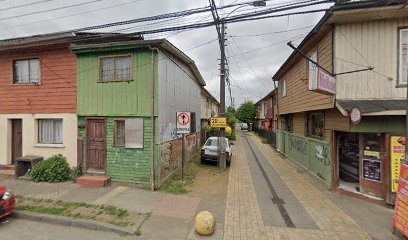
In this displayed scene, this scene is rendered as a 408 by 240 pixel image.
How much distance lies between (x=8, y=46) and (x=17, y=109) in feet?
9.07

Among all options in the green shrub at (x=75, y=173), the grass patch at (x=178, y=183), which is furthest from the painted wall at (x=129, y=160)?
the green shrub at (x=75, y=173)

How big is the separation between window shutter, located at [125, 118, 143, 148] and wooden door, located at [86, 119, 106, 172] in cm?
107

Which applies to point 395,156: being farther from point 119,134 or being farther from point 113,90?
point 113,90

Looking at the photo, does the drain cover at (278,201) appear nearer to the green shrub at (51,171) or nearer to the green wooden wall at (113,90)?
the green wooden wall at (113,90)

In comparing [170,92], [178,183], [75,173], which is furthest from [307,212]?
[75,173]

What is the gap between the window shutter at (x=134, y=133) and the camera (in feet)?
27.9

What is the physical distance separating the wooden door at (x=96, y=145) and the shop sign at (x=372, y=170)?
31.0 feet

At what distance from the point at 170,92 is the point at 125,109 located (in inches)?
88.8

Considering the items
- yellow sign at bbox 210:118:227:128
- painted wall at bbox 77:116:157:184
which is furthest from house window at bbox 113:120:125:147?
yellow sign at bbox 210:118:227:128

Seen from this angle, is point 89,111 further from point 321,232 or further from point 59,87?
point 321,232

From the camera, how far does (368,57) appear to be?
7.19 m

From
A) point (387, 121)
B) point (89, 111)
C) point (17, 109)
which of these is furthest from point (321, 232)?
point (17, 109)

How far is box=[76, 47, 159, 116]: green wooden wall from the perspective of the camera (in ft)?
27.7

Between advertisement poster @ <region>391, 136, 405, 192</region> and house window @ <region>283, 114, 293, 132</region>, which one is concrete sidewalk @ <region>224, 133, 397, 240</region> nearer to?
advertisement poster @ <region>391, 136, 405, 192</region>
